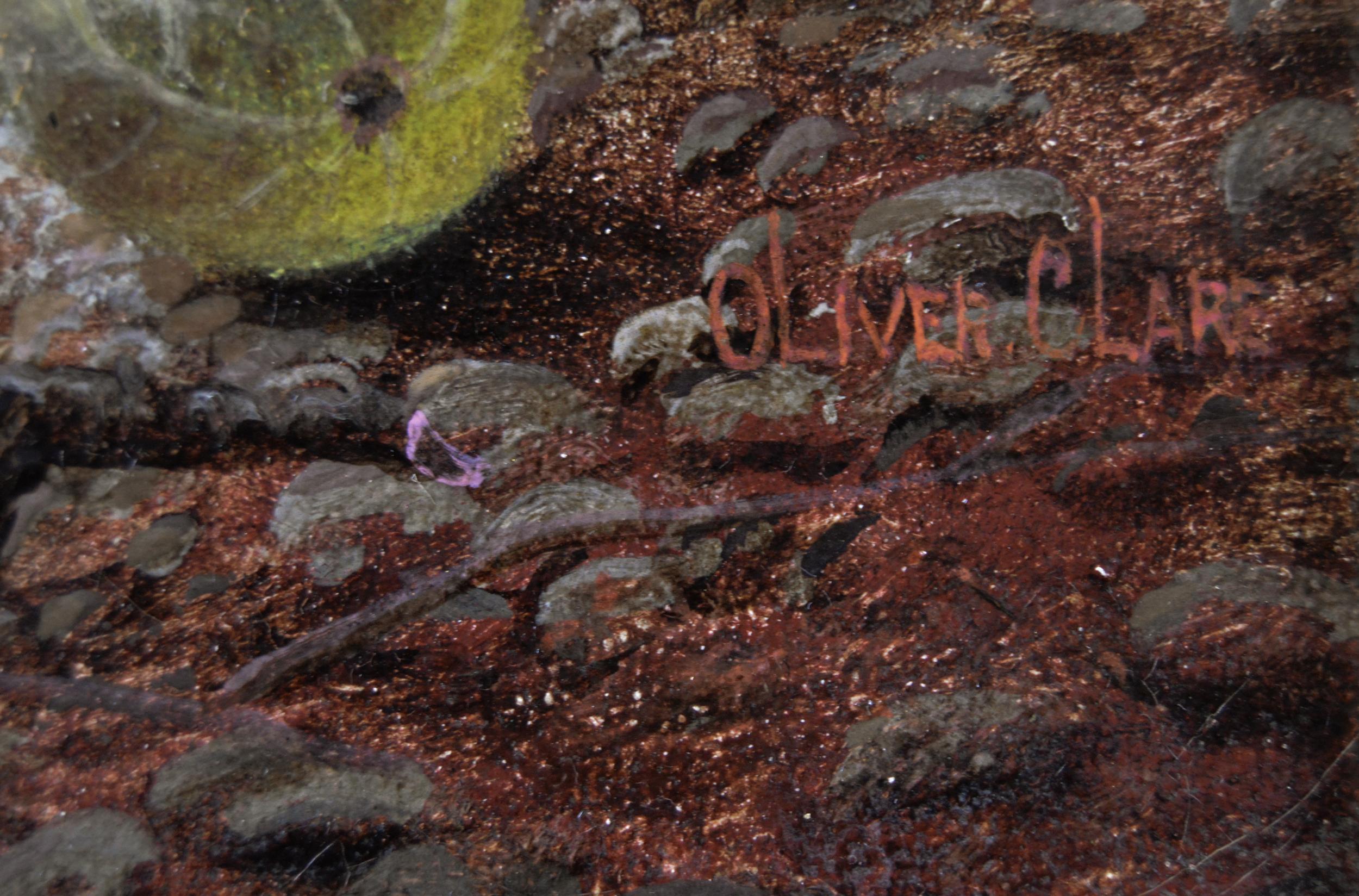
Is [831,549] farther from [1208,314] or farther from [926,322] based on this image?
[1208,314]

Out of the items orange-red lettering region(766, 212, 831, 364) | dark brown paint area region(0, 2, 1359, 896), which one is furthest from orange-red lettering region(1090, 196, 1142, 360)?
orange-red lettering region(766, 212, 831, 364)

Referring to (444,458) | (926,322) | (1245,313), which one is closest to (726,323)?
(926,322)

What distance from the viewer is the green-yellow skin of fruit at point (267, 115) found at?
2.77ft

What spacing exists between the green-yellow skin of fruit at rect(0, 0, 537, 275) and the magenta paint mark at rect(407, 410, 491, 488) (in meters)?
0.22

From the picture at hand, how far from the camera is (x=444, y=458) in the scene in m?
1.07

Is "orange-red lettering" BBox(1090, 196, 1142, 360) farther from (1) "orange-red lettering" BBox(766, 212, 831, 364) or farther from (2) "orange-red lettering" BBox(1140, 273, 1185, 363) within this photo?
(1) "orange-red lettering" BBox(766, 212, 831, 364)

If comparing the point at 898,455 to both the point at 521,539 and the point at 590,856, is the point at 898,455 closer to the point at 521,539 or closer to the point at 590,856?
the point at 521,539

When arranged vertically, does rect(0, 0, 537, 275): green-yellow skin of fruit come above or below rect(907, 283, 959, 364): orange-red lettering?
above

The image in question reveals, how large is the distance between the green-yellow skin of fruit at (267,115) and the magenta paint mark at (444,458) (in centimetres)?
22

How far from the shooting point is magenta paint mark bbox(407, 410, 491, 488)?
3.42 ft

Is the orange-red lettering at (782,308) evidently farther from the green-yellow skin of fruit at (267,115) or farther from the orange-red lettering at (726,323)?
the green-yellow skin of fruit at (267,115)

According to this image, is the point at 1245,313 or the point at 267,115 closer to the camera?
the point at 267,115

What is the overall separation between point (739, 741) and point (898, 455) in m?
0.48

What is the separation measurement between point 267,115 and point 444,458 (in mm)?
456
